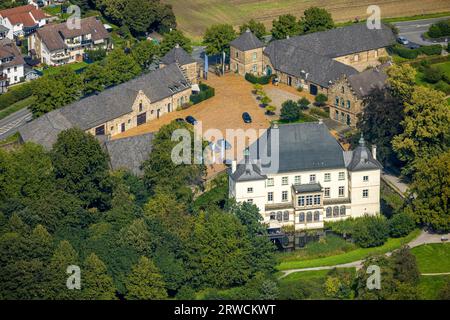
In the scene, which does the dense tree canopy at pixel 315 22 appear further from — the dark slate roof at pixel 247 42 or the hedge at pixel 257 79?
the hedge at pixel 257 79

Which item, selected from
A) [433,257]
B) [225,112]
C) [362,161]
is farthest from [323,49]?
[433,257]


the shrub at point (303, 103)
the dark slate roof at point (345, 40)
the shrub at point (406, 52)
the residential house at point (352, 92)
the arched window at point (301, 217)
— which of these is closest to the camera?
the arched window at point (301, 217)

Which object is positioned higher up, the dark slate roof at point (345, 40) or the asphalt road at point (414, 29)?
the dark slate roof at point (345, 40)

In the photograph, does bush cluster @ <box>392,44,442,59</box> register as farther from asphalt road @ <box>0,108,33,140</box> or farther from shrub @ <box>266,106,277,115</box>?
asphalt road @ <box>0,108,33,140</box>

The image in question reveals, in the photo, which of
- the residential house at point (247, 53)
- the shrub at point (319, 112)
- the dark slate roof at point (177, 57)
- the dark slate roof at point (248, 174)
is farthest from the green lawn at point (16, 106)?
the dark slate roof at point (248, 174)

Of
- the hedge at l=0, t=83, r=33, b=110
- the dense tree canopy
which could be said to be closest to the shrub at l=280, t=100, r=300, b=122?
the dense tree canopy

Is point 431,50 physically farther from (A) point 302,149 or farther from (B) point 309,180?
(B) point 309,180
